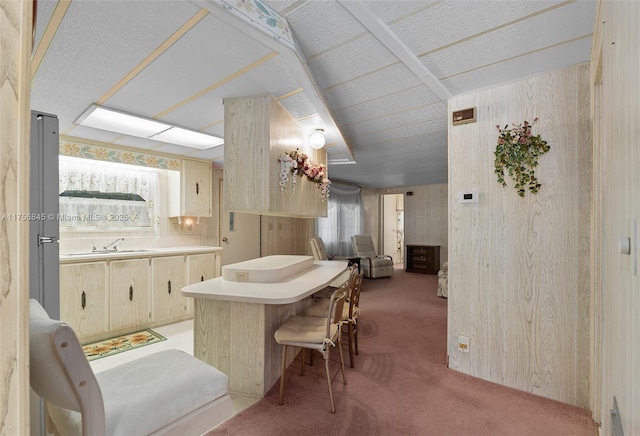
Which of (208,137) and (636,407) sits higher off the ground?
(208,137)

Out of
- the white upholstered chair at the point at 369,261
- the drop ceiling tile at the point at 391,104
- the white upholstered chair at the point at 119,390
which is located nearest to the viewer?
the white upholstered chair at the point at 119,390

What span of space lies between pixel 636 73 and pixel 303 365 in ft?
8.10

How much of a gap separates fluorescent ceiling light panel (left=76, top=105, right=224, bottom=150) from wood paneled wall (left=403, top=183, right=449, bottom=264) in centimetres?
594

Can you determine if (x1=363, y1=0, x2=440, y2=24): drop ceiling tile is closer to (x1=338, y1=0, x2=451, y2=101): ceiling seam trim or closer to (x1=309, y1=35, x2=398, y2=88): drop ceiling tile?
(x1=338, y1=0, x2=451, y2=101): ceiling seam trim

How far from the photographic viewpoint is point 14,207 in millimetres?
575

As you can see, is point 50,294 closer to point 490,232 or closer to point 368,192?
point 490,232

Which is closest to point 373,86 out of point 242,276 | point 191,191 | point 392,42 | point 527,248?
point 392,42

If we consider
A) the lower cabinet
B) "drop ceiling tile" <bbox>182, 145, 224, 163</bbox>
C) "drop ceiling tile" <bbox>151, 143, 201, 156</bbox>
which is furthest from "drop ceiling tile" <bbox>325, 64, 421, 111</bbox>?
the lower cabinet

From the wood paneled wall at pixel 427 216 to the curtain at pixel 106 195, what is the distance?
6217 mm

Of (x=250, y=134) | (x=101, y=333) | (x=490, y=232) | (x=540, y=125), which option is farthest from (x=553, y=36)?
(x=101, y=333)

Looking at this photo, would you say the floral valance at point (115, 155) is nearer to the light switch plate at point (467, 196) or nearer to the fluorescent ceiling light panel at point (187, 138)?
the fluorescent ceiling light panel at point (187, 138)

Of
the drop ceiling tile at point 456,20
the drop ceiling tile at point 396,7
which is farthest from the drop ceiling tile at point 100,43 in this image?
the drop ceiling tile at point 456,20

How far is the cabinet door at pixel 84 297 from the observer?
2889 mm

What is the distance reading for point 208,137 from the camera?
125 inches
